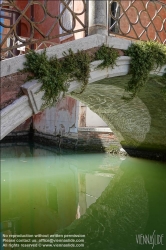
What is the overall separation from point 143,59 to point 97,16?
0.73 m

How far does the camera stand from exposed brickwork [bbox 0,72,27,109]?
2.20 meters

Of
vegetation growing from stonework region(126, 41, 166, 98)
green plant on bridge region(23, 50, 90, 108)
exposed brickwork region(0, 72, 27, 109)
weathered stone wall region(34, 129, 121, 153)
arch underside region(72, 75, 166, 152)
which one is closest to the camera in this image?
exposed brickwork region(0, 72, 27, 109)

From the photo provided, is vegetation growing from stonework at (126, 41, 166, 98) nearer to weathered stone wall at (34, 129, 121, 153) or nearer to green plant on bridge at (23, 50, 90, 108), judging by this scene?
green plant on bridge at (23, 50, 90, 108)

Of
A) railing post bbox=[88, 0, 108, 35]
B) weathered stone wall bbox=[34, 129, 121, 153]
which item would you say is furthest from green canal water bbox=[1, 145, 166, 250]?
railing post bbox=[88, 0, 108, 35]

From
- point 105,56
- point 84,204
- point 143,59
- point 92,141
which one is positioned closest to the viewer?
point 105,56

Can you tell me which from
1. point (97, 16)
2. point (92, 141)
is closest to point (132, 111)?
point (92, 141)

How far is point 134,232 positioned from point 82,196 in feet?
4.29

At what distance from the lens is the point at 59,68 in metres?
2.52

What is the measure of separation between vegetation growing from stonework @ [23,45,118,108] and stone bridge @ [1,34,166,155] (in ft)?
0.18

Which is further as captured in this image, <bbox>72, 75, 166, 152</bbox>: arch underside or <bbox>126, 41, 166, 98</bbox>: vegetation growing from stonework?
<bbox>72, 75, 166, 152</bbox>: arch underside

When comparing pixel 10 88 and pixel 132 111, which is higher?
pixel 10 88

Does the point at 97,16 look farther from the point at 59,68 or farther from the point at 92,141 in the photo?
the point at 92,141

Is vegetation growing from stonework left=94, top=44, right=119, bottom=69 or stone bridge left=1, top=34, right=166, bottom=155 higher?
vegetation growing from stonework left=94, top=44, right=119, bottom=69

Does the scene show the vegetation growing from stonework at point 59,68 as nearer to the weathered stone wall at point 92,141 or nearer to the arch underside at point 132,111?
the arch underside at point 132,111
